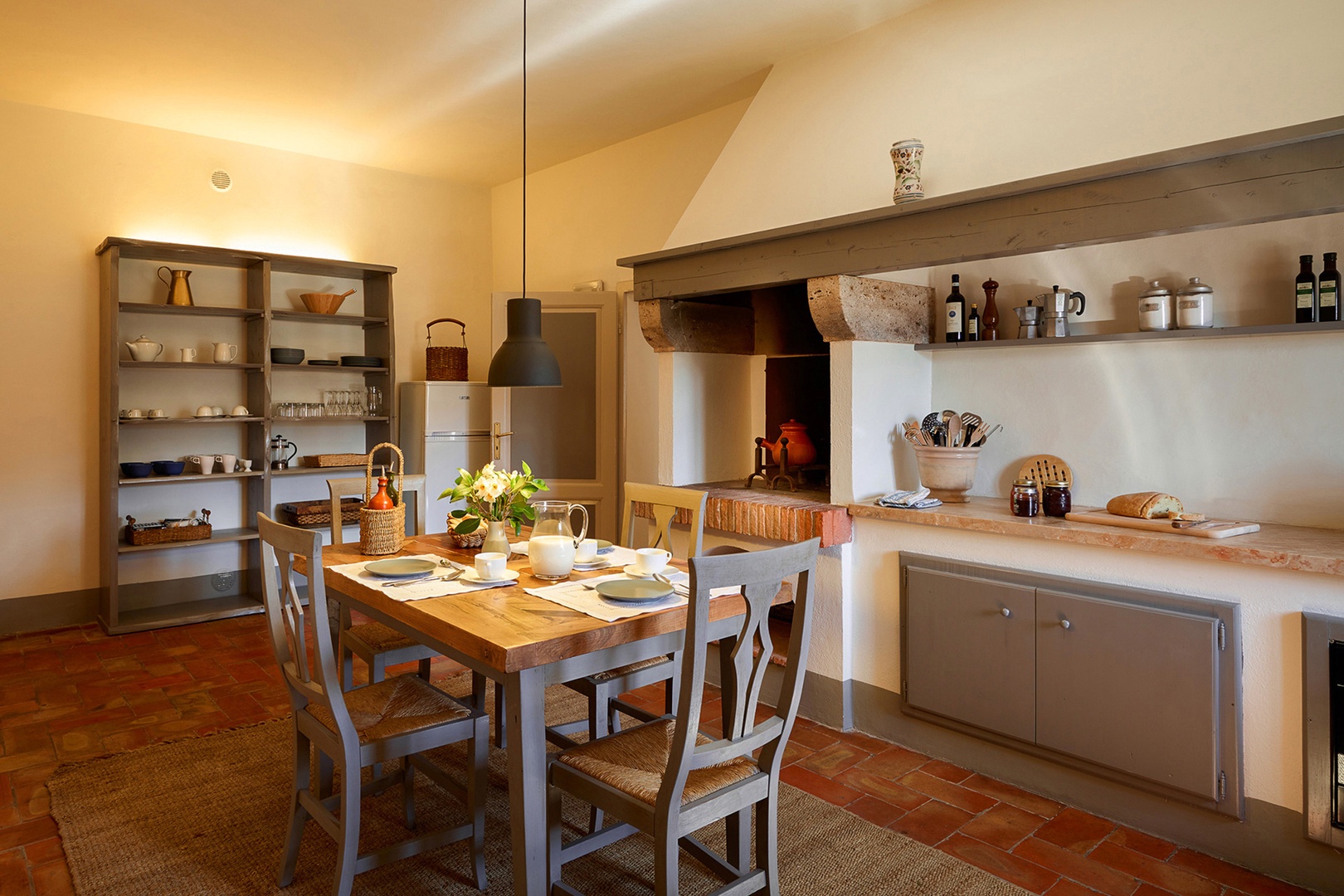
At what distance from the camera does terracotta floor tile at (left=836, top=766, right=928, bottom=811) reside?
9.01 feet

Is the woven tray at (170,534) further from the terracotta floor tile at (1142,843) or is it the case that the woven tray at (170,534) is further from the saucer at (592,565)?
the terracotta floor tile at (1142,843)

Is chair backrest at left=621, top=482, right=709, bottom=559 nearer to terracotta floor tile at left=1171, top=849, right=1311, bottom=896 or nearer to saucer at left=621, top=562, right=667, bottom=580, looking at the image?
saucer at left=621, top=562, right=667, bottom=580

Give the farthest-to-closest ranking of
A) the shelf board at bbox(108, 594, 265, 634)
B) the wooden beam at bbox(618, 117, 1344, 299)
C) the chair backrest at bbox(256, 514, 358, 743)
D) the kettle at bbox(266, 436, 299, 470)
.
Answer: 1. the kettle at bbox(266, 436, 299, 470)
2. the shelf board at bbox(108, 594, 265, 634)
3. the wooden beam at bbox(618, 117, 1344, 299)
4. the chair backrest at bbox(256, 514, 358, 743)

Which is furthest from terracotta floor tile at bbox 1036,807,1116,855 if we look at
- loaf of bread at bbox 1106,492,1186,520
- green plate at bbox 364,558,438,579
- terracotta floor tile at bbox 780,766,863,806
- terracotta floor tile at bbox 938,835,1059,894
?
green plate at bbox 364,558,438,579

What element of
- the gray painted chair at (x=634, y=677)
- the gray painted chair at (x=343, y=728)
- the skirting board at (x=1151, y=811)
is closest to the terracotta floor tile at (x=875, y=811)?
the skirting board at (x=1151, y=811)

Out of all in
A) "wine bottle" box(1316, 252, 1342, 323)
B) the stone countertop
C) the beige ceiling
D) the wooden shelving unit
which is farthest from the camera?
the wooden shelving unit

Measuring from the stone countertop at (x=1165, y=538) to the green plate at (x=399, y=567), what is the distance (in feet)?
5.51

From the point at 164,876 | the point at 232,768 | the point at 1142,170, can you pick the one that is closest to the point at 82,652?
the point at 232,768

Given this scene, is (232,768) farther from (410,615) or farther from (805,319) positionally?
(805,319)

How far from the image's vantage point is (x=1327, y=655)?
7.16ft

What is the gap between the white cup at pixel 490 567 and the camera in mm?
2404

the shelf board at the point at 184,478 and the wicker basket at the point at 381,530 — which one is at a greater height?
the shelf board at the point at 184,478

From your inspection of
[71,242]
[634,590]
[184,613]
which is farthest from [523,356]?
[71,242]

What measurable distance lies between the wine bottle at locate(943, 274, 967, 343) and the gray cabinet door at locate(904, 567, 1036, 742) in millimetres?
1008
